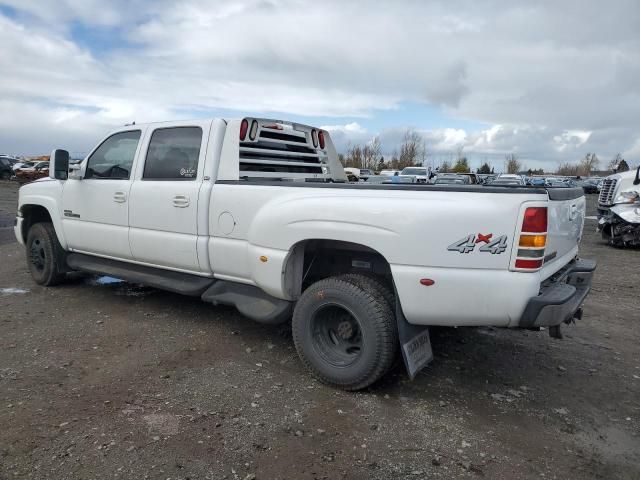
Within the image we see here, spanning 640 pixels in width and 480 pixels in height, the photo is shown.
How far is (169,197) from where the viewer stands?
4.74m

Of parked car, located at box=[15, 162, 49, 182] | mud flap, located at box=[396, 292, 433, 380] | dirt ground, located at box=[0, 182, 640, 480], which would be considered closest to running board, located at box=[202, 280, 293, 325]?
dirt ground, located at box=[0, 182, 640, 480]

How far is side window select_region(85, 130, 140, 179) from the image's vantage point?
5.30 meters

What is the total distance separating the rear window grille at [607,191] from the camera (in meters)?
12.8

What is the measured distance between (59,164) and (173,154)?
1711 mm

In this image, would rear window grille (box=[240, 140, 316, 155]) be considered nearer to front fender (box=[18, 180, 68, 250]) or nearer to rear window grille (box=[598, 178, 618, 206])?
front fender (box=[18, 180, 68, 250])

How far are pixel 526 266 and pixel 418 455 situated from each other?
4.31 feet

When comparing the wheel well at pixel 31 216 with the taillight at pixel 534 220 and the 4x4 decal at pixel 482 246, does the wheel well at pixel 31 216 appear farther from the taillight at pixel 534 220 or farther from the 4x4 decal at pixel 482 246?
the taillight at pixel 534 220

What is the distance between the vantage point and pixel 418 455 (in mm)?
3027

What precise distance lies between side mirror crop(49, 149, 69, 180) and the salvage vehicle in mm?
11114

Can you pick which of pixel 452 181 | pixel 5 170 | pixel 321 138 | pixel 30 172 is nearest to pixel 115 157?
pixel 321 138

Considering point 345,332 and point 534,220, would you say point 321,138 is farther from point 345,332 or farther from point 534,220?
point 534,220

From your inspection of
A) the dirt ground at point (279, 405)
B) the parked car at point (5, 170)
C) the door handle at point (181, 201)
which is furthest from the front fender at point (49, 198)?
the parked car at point (5, 170)

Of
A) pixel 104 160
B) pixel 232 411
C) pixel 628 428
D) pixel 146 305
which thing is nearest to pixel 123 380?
pixel 232 411

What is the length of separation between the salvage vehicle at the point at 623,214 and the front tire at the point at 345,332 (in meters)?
10.00
